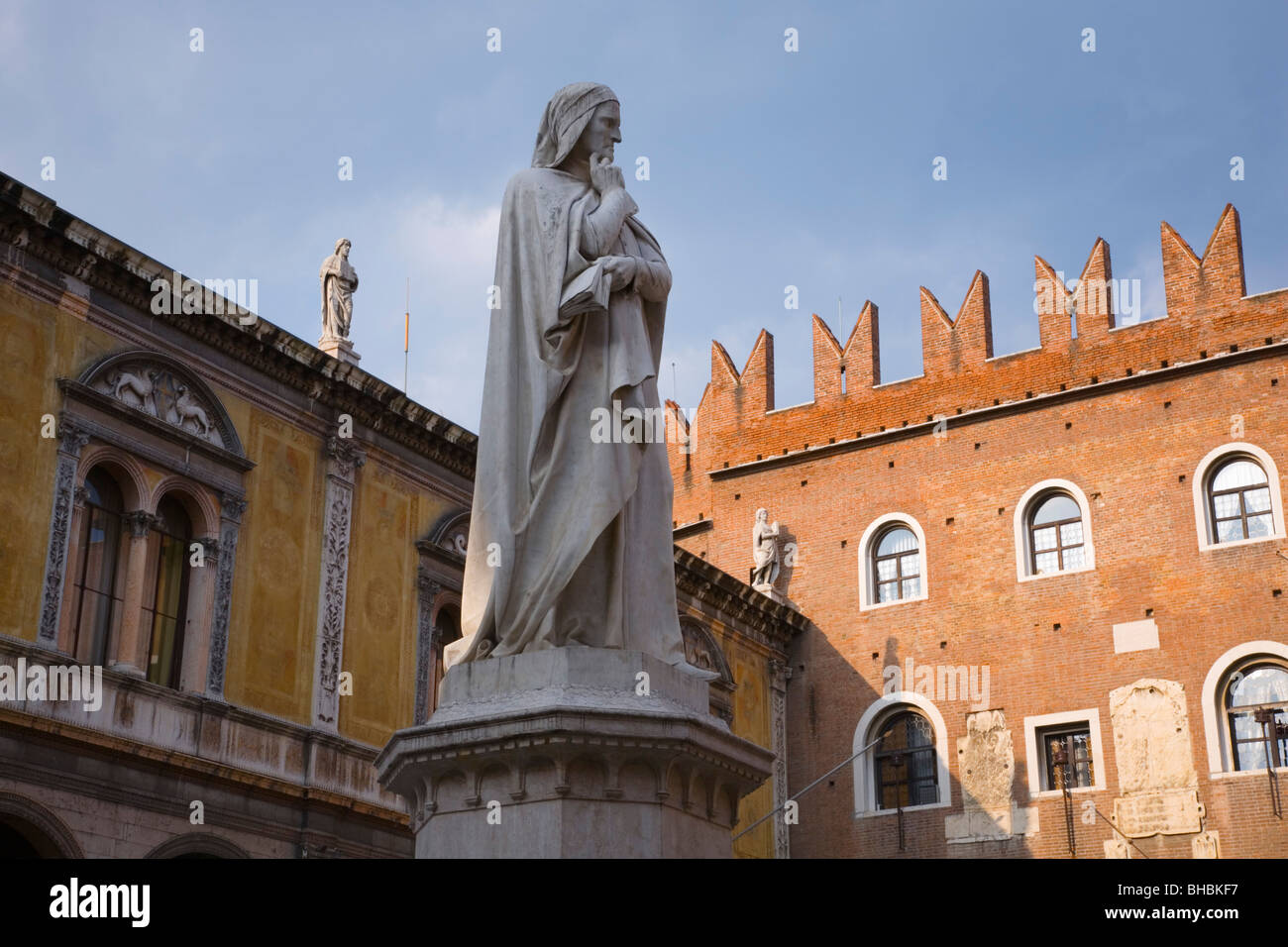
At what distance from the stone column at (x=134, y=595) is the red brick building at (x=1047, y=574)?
43.2 ft

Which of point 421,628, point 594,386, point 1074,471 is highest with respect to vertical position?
point 1074,471

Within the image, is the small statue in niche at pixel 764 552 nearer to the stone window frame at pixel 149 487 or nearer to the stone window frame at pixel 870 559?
the stone window frame at pixel 870 559

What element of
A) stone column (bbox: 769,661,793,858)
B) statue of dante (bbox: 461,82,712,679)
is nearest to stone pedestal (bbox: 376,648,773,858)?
statue of dante (bbox: 461,82,712,679)

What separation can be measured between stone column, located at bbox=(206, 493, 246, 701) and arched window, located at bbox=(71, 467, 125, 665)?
1.05m

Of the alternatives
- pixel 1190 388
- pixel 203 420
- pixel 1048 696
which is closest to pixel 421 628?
pixel 203 420

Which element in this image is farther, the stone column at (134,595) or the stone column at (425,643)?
the stone column at (425,643)

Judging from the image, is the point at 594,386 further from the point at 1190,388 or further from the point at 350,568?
the point at 1190,388

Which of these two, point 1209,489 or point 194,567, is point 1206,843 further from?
point 194,567

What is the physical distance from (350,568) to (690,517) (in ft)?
39.0

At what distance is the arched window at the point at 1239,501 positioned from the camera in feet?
78.7

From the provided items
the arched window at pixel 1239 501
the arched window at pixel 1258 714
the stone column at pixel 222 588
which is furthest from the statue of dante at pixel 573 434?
the arched window at pixel 1239 501

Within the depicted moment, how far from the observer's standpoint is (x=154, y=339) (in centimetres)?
1602

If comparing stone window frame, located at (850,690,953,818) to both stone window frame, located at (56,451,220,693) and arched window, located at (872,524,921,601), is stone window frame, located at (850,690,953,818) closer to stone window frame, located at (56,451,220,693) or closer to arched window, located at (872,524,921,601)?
arched window, located at (872,524,921,601)

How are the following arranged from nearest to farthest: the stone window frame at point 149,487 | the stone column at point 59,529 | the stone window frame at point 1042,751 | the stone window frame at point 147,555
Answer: the stone column at point 59,529
the stone window frame at point 149,487
the stone window frame at point 147,555
the stone window frame at point 1042,751
